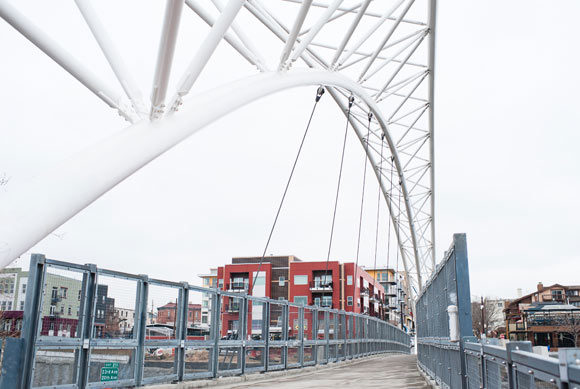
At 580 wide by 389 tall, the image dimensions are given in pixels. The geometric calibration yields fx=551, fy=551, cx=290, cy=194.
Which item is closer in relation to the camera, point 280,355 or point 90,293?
point 90,293

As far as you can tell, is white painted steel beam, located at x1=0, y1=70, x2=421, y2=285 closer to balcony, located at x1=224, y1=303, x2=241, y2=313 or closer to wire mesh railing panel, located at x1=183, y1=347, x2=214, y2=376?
Result: wire mesh railing panel, located at x1=183, y1=347, x2=214, y2=376

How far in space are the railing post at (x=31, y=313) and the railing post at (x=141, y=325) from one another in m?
2.26

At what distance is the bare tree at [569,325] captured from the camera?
55.2 metres

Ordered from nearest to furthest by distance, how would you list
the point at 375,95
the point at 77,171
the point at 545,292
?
the point at 77,171 < the point at 375,95 < the point at 545,292

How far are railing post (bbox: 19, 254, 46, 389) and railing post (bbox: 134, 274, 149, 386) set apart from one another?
2256 millimetres

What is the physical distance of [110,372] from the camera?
8.40 metres

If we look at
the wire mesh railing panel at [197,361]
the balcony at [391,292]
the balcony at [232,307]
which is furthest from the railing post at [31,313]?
the balcony at [391,292]

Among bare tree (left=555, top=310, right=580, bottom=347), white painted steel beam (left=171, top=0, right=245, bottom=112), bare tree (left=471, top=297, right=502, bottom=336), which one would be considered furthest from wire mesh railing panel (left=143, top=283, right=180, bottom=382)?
bare tree (left=471, top=297, right=502, bottom=336)

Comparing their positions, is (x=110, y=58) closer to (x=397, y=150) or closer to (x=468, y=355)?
(x=468, y=355)

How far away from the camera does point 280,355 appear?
1522cm

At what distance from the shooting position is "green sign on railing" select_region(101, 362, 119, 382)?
826 centimetres

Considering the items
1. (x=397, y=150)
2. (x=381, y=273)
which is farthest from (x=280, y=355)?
(x=381, y=273)

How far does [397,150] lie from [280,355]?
1689 centimetres

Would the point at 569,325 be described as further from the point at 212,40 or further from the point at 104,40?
the point at 104,40
